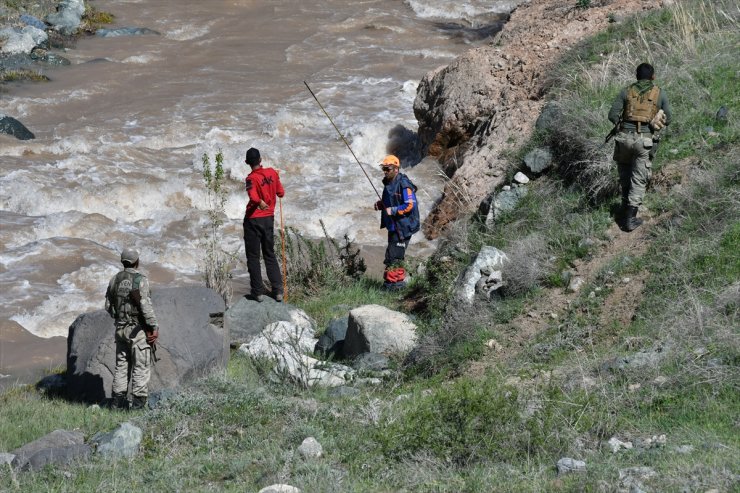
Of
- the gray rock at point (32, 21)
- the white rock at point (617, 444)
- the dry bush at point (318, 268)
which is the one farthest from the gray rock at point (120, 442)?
the gray rock at point (32, 21)

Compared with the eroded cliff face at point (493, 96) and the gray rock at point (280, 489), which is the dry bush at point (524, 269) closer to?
the eroded cliff face at point (493, 96)

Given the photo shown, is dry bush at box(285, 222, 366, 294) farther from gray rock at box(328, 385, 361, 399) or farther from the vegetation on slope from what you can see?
gray rock at box(328, 385, 361, 399)

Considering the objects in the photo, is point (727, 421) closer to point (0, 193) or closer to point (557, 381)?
point (557, 381)

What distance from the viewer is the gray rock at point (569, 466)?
5965 mm

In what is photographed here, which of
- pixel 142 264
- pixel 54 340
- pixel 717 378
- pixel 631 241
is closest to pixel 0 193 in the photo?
pixel 142 264

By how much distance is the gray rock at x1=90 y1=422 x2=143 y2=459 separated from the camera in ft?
22.8

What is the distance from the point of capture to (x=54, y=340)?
1129 cm

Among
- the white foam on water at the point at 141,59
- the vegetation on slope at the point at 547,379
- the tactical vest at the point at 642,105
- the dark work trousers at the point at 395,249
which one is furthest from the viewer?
the white foam on water at the point at 141,59

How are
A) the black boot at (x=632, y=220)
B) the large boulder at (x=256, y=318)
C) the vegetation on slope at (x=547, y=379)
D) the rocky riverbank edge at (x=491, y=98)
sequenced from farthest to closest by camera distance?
the rocky riverbank edge at (x=491, y=98), the large boulder at (x=256, y=318), the black boot at (x=632, y=220), the vegetation on slope at (x=547, y=379)

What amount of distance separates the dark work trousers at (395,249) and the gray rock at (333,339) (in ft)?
3.94

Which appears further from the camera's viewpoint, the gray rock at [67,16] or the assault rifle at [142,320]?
the gray rock at [67,16]

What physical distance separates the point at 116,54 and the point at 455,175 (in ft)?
42.2

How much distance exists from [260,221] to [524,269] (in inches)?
125

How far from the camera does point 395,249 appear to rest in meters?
11.3
